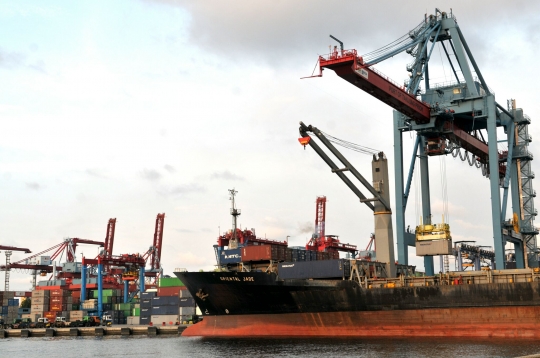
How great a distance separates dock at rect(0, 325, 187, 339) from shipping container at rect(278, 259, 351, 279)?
1759cm

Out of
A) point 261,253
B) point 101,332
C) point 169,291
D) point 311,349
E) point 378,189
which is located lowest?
point 101,332

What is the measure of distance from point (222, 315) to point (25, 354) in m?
15.1

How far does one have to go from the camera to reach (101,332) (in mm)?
70562

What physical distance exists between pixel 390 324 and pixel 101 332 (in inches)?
1493

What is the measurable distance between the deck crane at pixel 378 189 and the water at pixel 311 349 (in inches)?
377

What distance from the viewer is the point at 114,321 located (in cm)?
9144

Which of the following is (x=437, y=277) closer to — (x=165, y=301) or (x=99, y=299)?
(x=165, y=301)

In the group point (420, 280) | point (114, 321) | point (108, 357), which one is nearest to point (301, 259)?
point (420, 280)

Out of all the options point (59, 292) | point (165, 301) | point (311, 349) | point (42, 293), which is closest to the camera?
point (311, 349)

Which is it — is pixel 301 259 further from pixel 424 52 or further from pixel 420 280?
pixel 424 52

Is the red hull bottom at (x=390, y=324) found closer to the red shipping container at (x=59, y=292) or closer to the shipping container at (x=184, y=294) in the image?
the shipping container at (x=184, y=294)

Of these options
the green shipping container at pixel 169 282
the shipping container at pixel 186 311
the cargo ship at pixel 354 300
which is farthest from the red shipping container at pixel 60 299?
the cargo ship at pixel 354 300

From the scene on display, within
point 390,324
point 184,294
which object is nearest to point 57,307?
point 184,294

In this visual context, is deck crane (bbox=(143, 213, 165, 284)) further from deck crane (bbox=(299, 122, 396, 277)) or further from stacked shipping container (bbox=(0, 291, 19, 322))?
deck crane (bbox=(299, 122, 396, 277))
